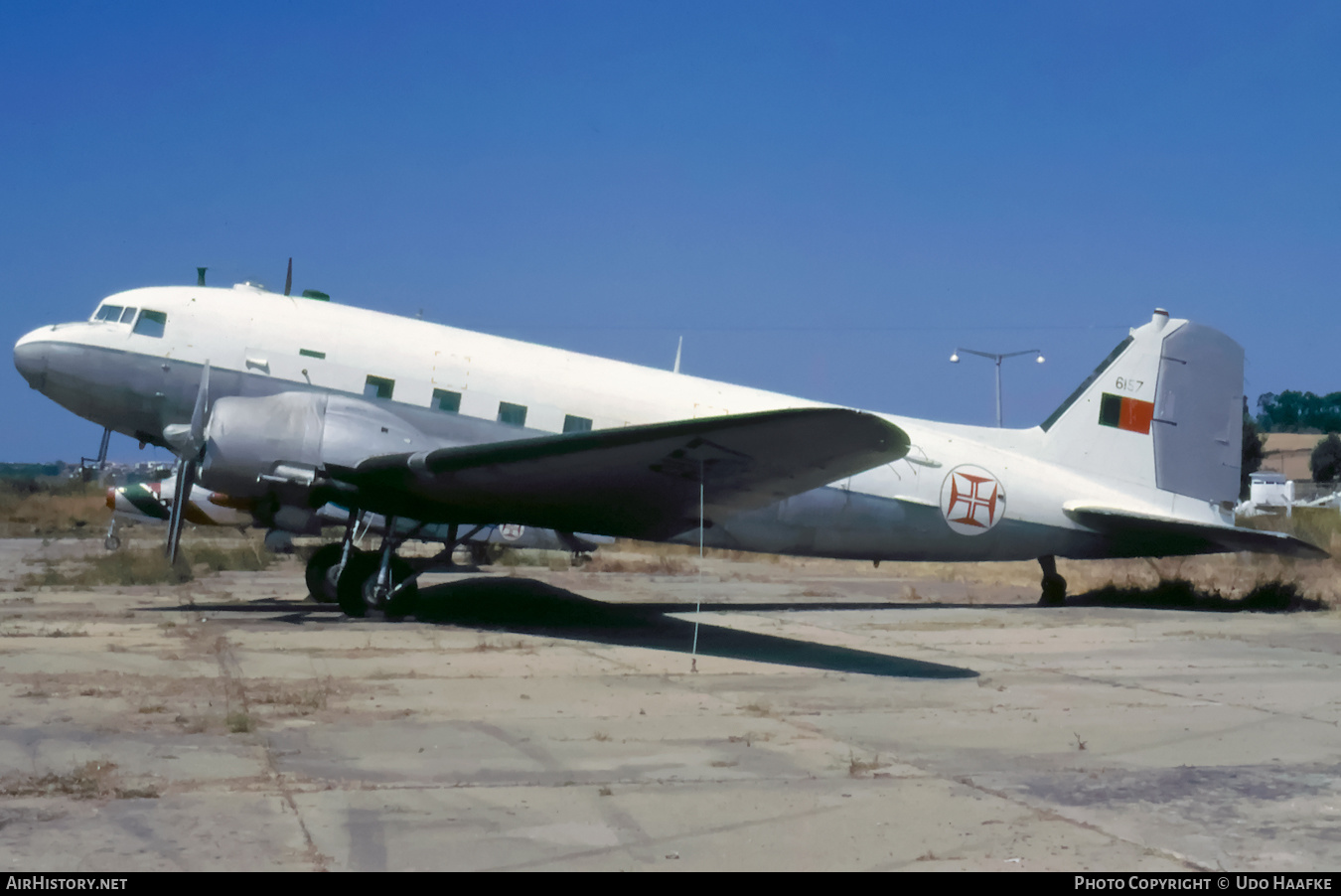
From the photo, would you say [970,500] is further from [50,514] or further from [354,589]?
[50,514]

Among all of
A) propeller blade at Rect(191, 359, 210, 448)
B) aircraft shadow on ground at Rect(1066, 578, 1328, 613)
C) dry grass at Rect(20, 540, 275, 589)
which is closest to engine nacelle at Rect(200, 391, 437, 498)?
propeller blade at Rect(191, 359, 210, 448)

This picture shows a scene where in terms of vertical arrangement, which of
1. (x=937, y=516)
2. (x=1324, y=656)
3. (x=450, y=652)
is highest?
(x=937, y=516)

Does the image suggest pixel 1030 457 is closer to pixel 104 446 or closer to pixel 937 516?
pixel 937 516

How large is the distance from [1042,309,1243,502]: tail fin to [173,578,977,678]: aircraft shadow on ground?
3.84 meters

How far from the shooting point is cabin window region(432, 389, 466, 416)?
13.2 m

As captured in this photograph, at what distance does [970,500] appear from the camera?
14.9m

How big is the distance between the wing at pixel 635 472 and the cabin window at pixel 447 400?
1295 mm

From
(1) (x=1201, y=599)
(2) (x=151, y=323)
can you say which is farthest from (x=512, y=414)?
(1) (x=1201, y=599)

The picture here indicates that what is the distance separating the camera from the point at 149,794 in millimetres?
5098

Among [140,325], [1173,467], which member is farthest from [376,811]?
[1173,467]

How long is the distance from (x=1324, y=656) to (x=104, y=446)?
1410 cm

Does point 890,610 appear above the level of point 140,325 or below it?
below

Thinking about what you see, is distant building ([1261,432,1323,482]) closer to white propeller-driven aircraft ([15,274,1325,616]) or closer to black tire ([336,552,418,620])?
white propeller-driven aircraft ([15,274,1325,616])

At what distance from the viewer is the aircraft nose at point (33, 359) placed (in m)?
12.9
